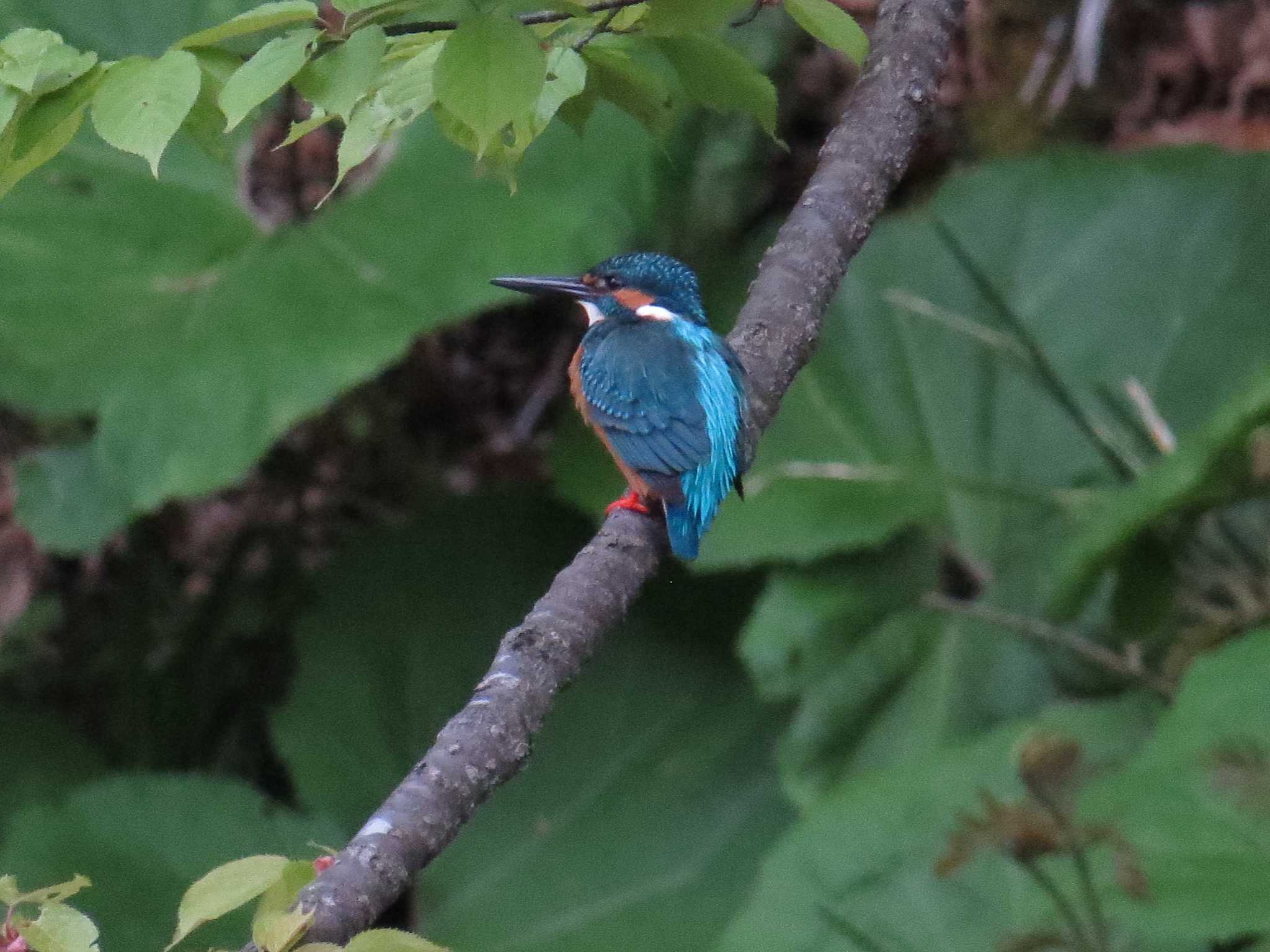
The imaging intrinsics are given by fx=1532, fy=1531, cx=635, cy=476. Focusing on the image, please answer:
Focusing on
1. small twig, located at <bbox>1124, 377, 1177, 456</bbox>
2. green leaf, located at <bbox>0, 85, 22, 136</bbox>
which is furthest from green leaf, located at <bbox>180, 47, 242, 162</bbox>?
small twig, located at <bbox>1124, 377, 1177, 456</bbox>

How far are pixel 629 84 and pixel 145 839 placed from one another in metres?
2.13

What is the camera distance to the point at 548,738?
3146 millimetres

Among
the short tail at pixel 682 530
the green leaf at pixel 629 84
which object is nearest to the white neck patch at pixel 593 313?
the short tail at pixel 682 530

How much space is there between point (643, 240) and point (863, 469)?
623mm

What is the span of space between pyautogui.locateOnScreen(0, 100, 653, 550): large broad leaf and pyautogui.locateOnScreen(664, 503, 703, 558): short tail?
108cm

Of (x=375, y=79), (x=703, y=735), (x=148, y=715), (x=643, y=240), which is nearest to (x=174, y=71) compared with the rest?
(x=375, y=79)

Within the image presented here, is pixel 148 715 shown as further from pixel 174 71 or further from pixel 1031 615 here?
pixel 174 71

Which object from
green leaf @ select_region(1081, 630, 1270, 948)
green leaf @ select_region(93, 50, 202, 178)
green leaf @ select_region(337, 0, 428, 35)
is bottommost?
green leaf @ select_region(1081, 630, 1270, 948)

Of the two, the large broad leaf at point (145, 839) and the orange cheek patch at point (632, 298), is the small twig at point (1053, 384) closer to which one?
the orange cheek patch at point (632, 298)

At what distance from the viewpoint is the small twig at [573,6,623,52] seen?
1.14 metres

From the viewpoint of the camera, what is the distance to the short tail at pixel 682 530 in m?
1.51

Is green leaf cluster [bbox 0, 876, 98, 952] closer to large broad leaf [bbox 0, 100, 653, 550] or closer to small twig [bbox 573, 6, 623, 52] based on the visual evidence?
small twig [bbox 573, 6, 623, 52]

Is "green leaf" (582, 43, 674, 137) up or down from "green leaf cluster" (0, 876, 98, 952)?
up

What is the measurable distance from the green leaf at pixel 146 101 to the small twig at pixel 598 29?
280 millimetres
